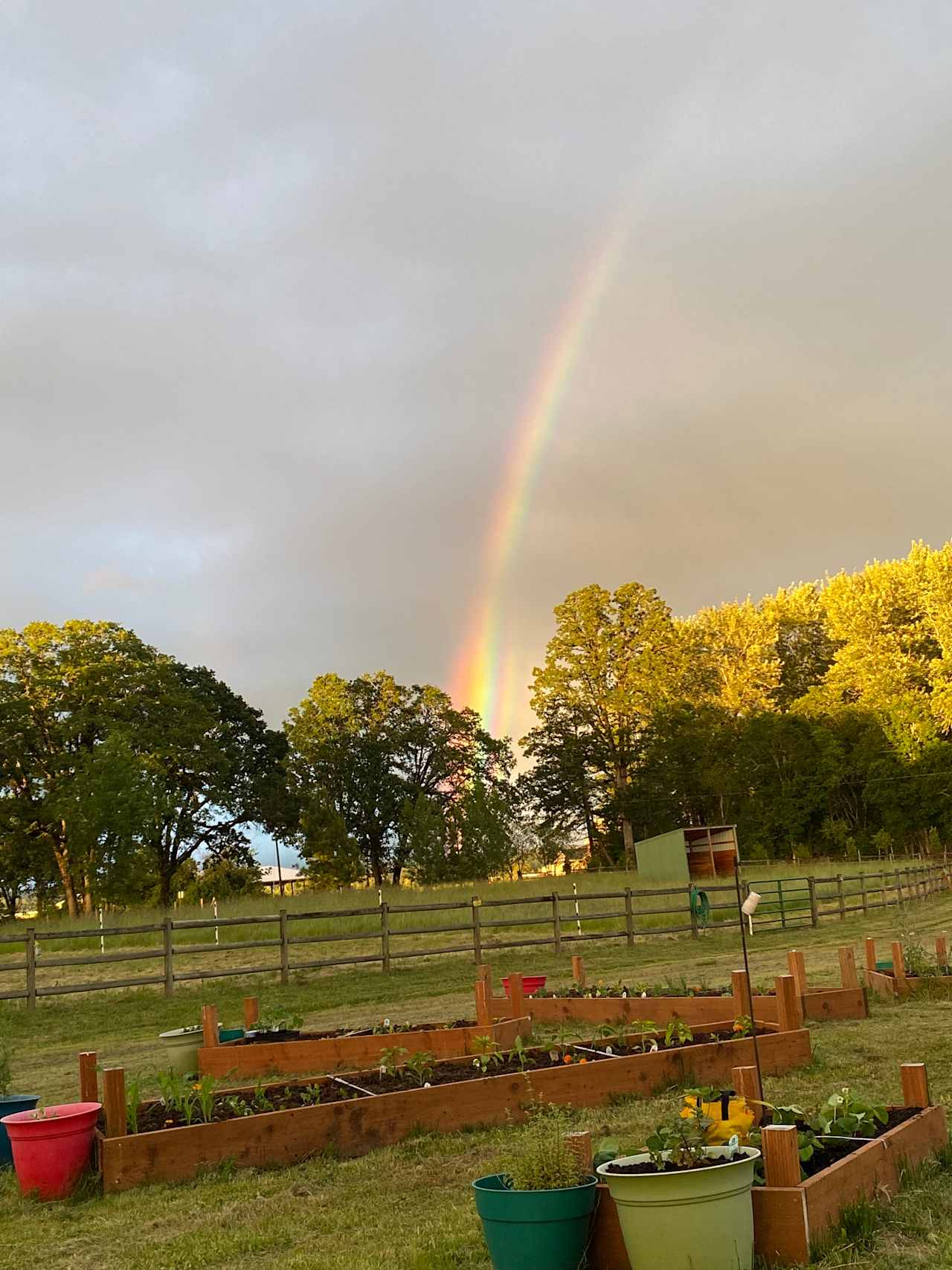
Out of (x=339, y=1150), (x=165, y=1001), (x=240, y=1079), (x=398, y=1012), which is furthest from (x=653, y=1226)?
(x=165, y=1001)

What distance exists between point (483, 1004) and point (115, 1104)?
3192 millimetres

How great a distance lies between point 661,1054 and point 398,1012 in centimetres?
674

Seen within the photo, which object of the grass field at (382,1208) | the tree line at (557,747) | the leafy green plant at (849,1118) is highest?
the tree line at (557,747)

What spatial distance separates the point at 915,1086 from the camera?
5430 mm

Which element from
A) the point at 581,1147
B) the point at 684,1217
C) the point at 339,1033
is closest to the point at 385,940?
the point at 339,1033

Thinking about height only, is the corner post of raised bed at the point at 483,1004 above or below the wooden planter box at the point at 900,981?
above

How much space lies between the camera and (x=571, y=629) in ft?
170

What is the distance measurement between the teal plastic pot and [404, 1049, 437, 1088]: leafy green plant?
3.25 metres

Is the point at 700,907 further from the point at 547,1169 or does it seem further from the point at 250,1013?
the point at 547,1169

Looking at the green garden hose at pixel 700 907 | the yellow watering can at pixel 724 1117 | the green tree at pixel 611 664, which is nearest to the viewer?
the yellow watering can at pixel 724 1117

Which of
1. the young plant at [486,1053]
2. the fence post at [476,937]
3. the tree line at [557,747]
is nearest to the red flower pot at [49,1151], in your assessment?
the young plant at [486,1053]

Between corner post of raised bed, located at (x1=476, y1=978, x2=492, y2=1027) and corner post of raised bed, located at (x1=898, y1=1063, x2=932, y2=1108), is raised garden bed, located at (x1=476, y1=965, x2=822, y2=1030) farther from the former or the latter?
corner post of raised bed, located at (x1=898, y1=1063, x2=932, y2=1108)

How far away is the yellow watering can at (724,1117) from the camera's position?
427cm

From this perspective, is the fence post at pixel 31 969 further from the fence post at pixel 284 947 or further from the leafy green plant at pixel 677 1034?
the leafy green plant at pixel 677 1034
